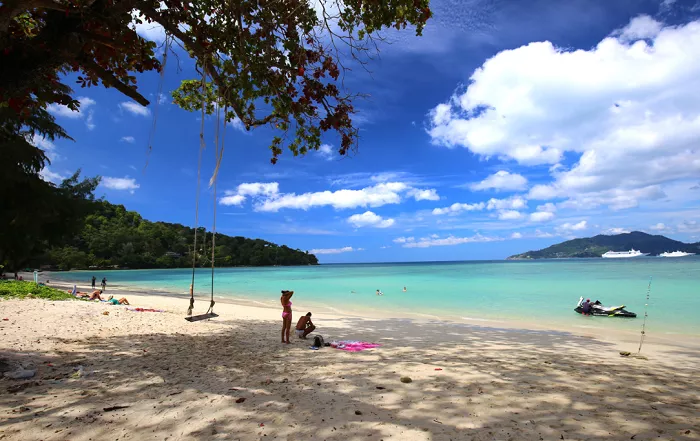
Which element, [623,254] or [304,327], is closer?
[304,327]

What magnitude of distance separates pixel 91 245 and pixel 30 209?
84155mm

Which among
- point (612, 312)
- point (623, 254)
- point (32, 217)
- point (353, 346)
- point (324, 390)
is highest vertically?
point (32, 217)

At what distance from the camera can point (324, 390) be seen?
13.6 feet

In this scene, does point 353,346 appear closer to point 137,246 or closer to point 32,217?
A: point 32,217

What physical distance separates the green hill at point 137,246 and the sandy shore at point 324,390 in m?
55.3

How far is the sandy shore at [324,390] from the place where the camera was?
3.08 m

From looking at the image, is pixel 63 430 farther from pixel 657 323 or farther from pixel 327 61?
pixel 657 323

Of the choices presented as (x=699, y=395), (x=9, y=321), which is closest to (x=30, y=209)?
(x=9, y=321)

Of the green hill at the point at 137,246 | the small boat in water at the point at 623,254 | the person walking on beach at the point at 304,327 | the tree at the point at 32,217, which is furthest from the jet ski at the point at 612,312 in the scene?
the small boat in water at the point at 623,254

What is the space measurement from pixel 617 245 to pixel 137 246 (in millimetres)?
198012

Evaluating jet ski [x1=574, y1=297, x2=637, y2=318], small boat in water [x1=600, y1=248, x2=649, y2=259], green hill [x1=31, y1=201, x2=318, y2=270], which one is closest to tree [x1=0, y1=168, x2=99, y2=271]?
jet ski [x1=574, y1=297, x2=637, y2=318]

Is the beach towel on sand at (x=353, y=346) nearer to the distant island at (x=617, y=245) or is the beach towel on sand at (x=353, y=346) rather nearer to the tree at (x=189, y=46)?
the tree at (x=189, y=46)

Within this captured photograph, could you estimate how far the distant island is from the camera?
16012 centimetres

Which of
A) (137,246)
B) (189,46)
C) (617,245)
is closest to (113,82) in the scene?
(189,46)
